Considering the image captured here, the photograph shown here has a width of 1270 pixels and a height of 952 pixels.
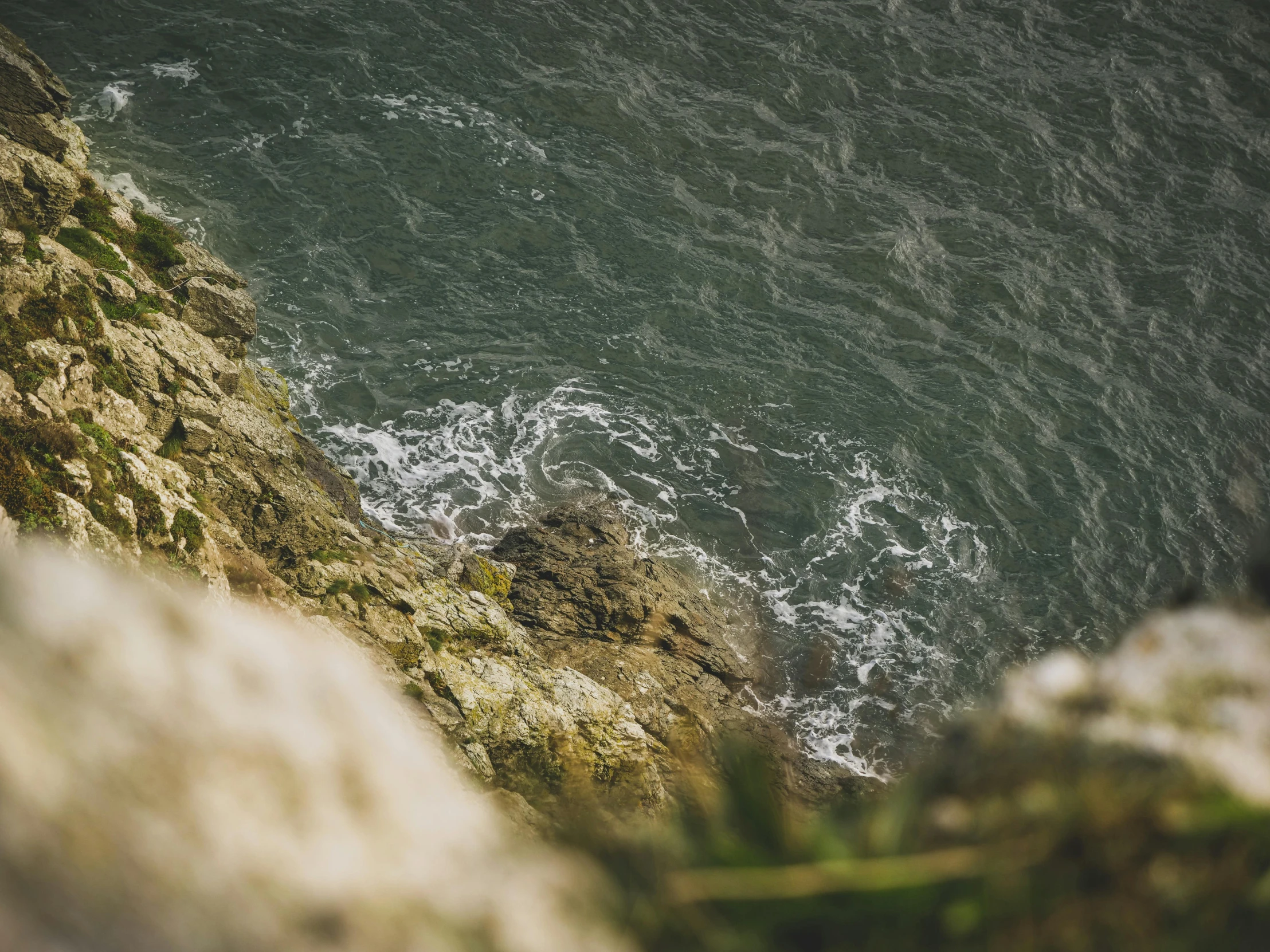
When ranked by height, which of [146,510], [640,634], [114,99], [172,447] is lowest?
[640,634]

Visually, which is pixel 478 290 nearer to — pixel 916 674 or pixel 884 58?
pixel 916 674

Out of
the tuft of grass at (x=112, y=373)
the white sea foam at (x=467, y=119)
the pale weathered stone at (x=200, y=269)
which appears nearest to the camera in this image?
the tuft of grass at (x=112, y=373)

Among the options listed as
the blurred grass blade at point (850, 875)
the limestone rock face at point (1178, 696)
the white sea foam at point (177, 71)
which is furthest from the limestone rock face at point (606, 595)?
the white sea foam at point (177, 71)

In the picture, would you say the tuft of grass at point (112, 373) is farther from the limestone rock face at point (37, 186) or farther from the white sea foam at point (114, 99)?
the white sea foam at point (114, 99)

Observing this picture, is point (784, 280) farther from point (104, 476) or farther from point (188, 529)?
point (104, 476)

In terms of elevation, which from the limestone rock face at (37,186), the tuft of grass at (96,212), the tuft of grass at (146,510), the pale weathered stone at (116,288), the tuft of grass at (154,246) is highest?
the limestone rock face at (37,186)

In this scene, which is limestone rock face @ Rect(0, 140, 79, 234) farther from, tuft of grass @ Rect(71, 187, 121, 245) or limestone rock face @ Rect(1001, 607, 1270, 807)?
limestone rock face @ Rect(1001, 607, 1270, 807)

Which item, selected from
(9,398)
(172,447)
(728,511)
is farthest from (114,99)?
(728,511)

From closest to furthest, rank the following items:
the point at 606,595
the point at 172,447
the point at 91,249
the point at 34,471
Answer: the point at 34,471, the point at 172,447, the point at 91,249, the point at 606,595
